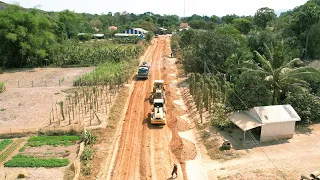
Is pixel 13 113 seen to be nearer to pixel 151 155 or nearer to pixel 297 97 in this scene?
pixel 151 155

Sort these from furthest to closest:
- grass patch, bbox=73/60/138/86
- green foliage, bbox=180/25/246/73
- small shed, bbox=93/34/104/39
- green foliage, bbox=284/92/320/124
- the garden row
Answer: small shed, bbox=93/34/104/39, grass patch, bbox=73/60/138/86, green foliage, bbox=180/25/246/73, green foliage, bbox=284/92/320/124, the garden row

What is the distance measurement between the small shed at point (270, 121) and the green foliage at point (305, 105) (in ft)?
5.65

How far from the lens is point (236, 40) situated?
37.6 m

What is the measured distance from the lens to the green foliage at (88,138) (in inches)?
846

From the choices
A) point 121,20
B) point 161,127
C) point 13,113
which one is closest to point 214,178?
point 161,127

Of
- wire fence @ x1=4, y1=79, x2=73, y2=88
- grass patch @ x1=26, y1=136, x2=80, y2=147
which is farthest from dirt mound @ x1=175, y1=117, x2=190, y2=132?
wire fence @ x1=4, y1=79, x2=73, y2=88

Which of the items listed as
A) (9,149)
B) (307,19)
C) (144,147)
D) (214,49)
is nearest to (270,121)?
(144,147)

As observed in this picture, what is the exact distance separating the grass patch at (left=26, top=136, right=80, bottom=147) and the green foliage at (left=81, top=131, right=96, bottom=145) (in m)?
0.66

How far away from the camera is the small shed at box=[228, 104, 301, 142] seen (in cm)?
2108

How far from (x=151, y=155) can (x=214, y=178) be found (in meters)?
4.53

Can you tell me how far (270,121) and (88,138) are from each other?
12.6 m

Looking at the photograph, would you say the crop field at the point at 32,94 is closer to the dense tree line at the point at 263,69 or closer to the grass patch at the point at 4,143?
the grass patch at the point at 4,143

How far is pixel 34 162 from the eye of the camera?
18.5 metres

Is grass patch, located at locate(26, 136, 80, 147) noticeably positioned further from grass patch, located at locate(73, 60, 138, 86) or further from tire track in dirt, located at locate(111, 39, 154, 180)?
grass patch, located at locate(73, 60, 138, 86)
